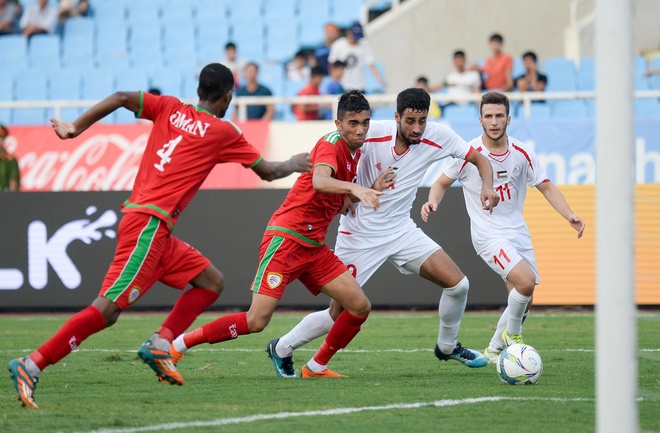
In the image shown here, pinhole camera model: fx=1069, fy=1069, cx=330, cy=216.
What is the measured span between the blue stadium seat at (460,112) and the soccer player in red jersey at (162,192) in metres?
9.73

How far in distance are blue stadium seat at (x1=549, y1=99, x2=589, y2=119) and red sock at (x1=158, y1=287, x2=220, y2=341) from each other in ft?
34.8

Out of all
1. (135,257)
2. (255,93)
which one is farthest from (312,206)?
(255,93)

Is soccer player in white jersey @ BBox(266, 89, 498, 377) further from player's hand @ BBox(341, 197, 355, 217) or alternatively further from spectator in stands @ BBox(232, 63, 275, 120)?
spectator in stands @ BBox(232, 63, 275, 120)

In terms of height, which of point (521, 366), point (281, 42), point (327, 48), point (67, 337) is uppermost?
point (281, 42)

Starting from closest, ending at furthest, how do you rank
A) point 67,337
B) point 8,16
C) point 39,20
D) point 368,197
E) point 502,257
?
point 67,337
point 368,197
point 502,257
point 39,20
point 8,16

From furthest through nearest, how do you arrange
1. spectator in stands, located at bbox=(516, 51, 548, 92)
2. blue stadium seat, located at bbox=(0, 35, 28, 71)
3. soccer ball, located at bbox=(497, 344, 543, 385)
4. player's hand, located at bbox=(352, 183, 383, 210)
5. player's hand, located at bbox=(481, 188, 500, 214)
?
blue stadium seat, located at bbox=(0, 35, 28, 71)
spectator in stands, located at bbox=(516, 51, 548, 92)
player's hand, located at bbox=(481, 188, 500, 214)
soccer ball, located at bbox=(497, 344, 543, 385)
player's hand, located at bbox=(352, 183, 383, 210)

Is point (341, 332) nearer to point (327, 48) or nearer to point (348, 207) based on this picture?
point (348, 207)

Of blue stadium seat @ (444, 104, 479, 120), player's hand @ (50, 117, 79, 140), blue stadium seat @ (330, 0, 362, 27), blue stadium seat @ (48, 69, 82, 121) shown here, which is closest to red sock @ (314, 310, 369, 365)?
player's hand @ (50, 117, 79, 140)

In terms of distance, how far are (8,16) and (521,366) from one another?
17068 mm

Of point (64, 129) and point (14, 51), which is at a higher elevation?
point (14, 51)

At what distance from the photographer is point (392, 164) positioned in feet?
26.5

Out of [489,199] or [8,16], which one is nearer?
[489,199]

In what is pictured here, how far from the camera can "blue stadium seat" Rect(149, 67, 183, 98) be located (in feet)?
65.4

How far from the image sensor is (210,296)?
709 cm
